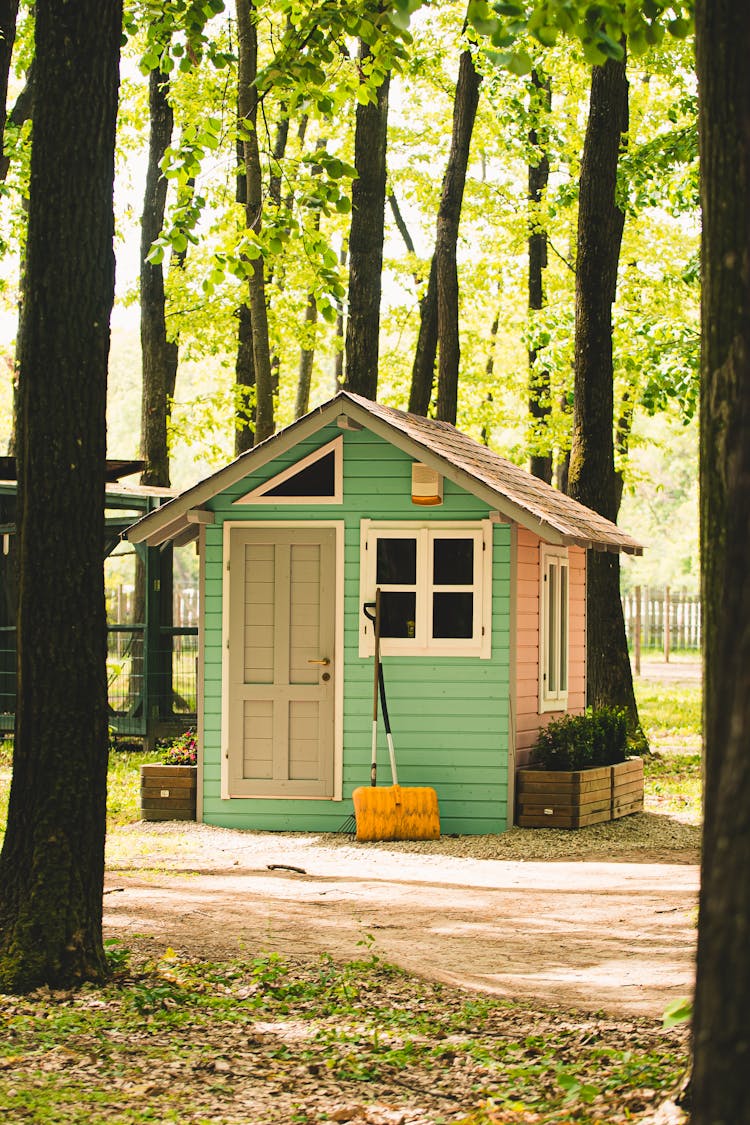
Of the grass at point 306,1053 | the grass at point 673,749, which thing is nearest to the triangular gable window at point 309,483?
the grass at point 673,749

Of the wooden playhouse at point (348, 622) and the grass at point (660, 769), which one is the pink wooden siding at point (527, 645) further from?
the grass at point (660, 769)

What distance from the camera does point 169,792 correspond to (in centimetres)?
1352

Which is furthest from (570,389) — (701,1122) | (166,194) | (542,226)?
(701,1122)

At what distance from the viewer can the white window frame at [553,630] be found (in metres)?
14.0

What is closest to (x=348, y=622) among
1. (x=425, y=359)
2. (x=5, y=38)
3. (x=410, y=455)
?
(x=410, y=455)

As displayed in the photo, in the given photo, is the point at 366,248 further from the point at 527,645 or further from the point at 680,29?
the point at 680,29

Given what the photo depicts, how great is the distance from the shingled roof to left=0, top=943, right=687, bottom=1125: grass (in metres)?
5.73

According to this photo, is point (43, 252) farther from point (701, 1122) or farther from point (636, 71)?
point (636, 71)

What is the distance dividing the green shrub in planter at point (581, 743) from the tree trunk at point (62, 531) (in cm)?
701

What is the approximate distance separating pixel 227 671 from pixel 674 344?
7983 mm

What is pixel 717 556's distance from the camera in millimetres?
4371

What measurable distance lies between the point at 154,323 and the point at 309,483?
10.5 m

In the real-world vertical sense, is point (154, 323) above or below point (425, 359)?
above

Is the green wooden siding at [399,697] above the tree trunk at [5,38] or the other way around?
the other way around
